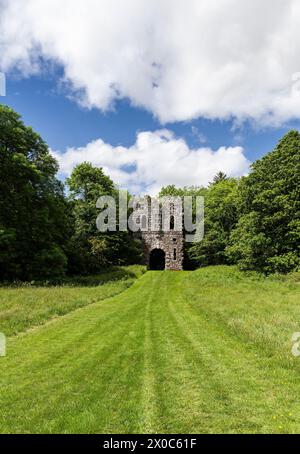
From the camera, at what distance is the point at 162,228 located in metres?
57.1

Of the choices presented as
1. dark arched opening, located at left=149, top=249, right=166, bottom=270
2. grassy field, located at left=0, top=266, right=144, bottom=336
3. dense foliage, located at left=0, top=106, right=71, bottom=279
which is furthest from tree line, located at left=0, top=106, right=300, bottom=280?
dark arched opening, located at left=149, top=249, right=166, bottom=270

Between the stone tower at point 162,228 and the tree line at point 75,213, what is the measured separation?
10359mm

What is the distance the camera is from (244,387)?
7.83 m

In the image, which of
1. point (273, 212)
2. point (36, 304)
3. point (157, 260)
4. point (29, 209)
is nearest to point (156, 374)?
point (36, 304)

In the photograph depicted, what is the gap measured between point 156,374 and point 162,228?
159 ft

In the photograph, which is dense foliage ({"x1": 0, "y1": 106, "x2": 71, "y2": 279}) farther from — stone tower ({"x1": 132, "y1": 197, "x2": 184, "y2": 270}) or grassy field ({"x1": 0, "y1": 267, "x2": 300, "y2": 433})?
stone tower ({"x1": 132, "y1": 197, "x2": 184, "y2": 270})

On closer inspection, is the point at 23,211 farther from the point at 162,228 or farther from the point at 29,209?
the point at 162,228

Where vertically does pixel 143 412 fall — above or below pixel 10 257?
below

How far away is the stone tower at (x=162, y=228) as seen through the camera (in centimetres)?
5659

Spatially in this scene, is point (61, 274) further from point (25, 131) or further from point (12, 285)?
point (25, 131)

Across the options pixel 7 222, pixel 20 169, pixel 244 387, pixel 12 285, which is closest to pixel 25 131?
pixel 20 169

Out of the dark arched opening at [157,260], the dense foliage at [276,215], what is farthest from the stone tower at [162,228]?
the dense foliage at [276,215]
